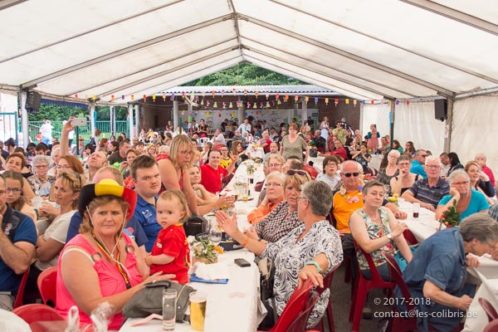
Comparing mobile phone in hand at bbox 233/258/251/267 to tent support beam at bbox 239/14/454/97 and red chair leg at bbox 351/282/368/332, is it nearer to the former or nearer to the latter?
red chair leg at bbox 351/282/368/332

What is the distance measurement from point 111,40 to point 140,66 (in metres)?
3.29

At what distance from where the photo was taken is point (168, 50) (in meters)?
11.1

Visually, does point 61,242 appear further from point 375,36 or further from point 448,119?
point 448,119

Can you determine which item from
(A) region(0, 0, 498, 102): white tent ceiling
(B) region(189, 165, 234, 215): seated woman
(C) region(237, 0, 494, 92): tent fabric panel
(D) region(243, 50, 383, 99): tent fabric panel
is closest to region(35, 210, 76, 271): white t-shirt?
(B) region(189, 165, 234, 215): seated woman

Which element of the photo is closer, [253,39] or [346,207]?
[346,207]

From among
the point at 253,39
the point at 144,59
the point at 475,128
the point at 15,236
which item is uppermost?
the point at 253,39

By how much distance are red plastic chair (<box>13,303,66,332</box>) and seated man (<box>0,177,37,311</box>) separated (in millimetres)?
1018

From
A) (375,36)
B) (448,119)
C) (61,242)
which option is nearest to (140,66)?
(375,36)

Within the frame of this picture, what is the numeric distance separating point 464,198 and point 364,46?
4.81 metres

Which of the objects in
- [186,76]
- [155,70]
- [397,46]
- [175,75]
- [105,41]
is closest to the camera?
[397,46]

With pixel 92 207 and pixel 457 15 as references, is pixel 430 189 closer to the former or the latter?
pixel 457 15

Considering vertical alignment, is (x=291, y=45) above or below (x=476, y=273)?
above

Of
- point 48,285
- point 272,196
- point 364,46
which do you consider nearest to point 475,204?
point 272,196

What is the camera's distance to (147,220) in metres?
3.44
